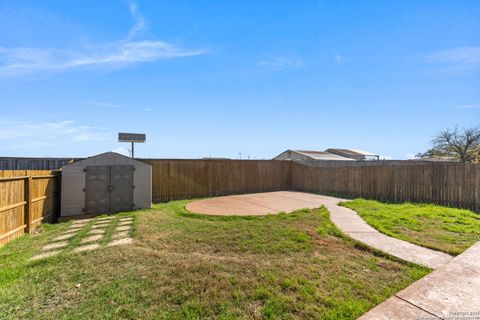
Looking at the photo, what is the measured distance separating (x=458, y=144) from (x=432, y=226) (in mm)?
21877

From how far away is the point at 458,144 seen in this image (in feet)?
69.5

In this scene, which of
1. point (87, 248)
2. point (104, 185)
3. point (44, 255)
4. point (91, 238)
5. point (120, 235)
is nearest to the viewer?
point (44, 255)

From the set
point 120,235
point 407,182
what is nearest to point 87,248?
point 120,235

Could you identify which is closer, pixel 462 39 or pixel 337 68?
pixel 462 39

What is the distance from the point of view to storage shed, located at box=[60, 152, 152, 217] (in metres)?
6.77

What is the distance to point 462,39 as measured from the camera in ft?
22.0

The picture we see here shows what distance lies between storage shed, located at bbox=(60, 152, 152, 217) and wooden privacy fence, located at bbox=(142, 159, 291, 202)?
1.62 m

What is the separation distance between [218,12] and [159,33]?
1.92 meters

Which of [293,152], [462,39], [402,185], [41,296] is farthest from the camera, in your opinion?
[293,152]

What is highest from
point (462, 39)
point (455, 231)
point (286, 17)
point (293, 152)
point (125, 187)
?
point (286, 17)

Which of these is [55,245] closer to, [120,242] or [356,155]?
[120,242]

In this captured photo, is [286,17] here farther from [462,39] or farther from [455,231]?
[455,231]

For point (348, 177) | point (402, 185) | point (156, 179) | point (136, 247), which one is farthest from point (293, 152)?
point (136, 247)

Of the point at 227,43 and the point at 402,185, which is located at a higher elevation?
the point at 227,43
